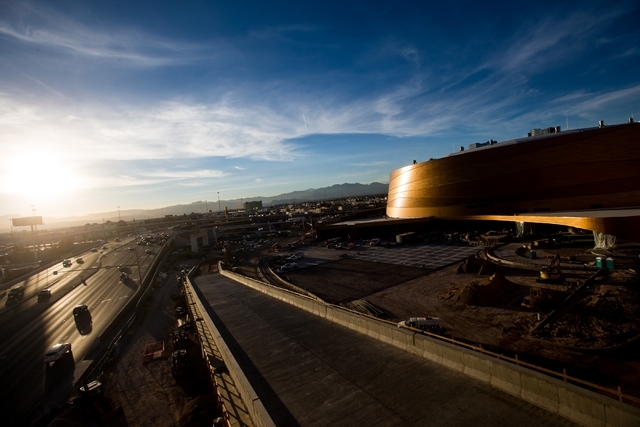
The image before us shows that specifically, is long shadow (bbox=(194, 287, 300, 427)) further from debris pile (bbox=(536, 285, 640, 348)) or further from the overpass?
debris pile (bbox=(536, 285, 640, 348))

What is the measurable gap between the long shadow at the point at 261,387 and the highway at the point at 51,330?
38.9ft

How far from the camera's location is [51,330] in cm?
2644

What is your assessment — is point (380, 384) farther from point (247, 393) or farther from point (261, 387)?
point (247, 393)

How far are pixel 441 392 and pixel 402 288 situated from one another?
18.5m

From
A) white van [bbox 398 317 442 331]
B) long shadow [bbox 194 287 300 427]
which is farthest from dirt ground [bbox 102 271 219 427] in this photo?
white van [bbox 398 317 442 331]

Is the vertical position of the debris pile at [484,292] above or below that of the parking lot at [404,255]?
above

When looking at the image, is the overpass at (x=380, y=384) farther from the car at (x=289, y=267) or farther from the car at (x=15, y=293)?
the car at (x=15, y=293)

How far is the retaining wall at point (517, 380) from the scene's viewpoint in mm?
5918

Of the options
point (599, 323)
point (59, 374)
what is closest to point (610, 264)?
point (599, 323)

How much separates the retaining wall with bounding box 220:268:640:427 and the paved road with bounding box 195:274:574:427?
226mm

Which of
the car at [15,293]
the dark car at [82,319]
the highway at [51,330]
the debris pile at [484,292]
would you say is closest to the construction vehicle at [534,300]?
the debris pile at [484,292]

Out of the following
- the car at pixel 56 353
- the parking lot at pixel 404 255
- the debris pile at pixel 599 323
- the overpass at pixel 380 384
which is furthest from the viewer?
the parking lot at pixel 404 255

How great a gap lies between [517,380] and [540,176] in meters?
37.7

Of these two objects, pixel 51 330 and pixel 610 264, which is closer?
pixel 610 264
